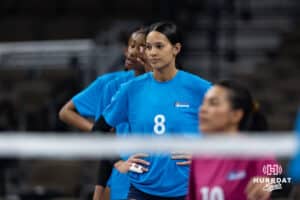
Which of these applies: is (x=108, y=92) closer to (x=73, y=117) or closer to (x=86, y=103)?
(x=86, y=103)

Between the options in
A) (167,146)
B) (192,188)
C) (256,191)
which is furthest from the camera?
(192,188)

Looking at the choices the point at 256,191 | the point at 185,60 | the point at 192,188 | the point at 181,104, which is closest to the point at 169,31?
the point at 181,104

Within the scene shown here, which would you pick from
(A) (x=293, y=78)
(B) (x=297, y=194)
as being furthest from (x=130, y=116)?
(A) (x=293, y=78)

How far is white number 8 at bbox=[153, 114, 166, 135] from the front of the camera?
17.7ft

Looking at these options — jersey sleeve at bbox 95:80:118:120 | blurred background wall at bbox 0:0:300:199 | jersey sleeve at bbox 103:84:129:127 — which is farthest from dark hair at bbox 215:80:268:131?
blurred background wall at bbox 0:0:300:199

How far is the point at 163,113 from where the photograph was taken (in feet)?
17.9

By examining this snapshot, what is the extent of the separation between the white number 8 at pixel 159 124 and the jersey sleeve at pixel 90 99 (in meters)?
1.42

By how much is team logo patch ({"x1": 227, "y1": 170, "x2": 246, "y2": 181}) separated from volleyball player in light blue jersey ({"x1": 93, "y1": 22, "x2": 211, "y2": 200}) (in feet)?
3.53

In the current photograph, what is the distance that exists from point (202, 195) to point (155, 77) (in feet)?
4.26

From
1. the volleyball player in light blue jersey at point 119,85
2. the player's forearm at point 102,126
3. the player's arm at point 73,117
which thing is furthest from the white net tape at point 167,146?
the player's arm at point 73,117

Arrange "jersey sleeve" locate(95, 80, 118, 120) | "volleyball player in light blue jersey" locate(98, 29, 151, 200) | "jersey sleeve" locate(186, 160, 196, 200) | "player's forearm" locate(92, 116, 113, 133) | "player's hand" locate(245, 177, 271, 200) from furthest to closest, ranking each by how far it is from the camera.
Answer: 1. "jersey sleeve" locate(95, 80, 118, 120)
2. "volleyball player in light blue jersey" locate(98, 29, 151, 200)
3. "player's forearm" locate(92, 116, 113, 133)
4. "jersey sleeve" locate(186, 160, 196, 200)
5. "player's hand" locate(245, 177, 271, 200)

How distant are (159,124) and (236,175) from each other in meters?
1.16

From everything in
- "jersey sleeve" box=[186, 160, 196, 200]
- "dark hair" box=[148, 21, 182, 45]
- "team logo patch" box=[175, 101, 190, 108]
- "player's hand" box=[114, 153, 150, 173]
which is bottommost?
"player's hand" box=[114, 153, 150, 173]

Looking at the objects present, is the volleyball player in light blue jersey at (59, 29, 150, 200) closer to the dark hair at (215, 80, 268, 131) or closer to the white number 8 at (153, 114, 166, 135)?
the white number 8 at (153, 114, 166, 135)
